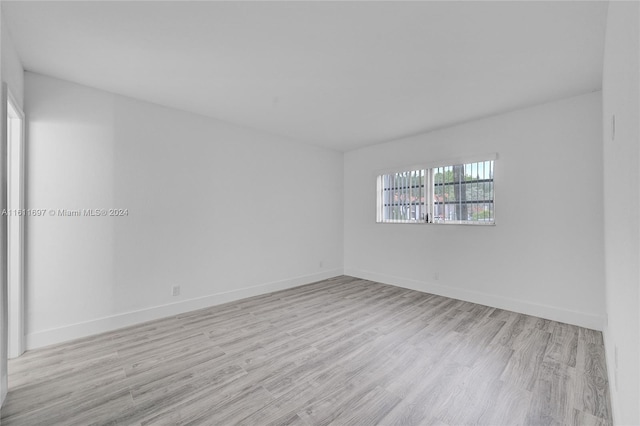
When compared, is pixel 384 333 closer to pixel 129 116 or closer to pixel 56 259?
pixel 56 259

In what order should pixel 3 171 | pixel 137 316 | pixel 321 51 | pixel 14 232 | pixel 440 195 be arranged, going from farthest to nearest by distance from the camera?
pixel 440 195 → pixel 137 316 → pixel 14 232 → pixel 321 51 → pixel 3 171

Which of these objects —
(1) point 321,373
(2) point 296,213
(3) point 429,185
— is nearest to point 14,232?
(1) point 321,373

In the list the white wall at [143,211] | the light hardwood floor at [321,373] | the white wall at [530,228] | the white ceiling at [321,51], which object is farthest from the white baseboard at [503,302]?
the white ceiling at [321,51]

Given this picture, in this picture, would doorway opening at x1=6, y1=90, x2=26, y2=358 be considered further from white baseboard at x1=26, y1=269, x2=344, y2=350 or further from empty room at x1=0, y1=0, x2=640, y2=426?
white baseboard at x1=26, y1=269, x2=344, y2=350

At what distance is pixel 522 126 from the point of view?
3377mm

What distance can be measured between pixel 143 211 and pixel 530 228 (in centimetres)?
470

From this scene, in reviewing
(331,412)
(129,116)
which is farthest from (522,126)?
(129,116)

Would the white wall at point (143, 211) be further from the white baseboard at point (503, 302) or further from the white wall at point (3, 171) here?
the white baseboard at point (503, 302)

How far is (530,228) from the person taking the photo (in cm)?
331

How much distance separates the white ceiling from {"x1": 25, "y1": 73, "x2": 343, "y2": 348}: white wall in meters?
0.37

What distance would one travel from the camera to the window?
3.76 m

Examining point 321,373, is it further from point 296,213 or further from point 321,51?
point 296,213

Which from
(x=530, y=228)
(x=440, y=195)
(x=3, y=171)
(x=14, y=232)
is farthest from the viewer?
(x=440, y=195)

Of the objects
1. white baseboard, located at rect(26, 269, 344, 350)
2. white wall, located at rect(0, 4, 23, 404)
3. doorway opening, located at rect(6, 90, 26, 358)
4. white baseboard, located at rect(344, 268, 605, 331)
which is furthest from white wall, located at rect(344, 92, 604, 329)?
doorway opening, located at rect(6, 90, 26, 358)
